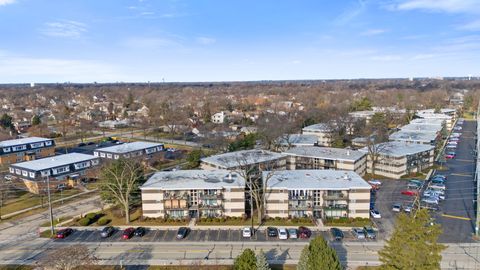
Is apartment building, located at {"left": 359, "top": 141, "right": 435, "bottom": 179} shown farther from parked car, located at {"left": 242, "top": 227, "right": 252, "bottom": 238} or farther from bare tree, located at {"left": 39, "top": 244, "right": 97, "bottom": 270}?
bare tree, located at {"left": 39, "top": 244, "right": 97, "bottom": 270}

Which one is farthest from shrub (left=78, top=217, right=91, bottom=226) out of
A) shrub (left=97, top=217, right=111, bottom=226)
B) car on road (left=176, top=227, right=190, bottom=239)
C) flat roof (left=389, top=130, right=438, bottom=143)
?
flat roof (left=389, top=130, right=438, bottom=143)

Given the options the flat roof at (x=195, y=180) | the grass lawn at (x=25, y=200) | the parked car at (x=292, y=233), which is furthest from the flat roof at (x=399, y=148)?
the grass lawn at (x=25, y=200)

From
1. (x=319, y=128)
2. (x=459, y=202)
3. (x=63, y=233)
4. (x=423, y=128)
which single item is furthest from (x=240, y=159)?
(x=423, y=128)

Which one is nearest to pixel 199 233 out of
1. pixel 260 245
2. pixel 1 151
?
pixel 260 245

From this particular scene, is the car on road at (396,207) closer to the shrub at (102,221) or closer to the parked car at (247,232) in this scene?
the parked car at (247,232)

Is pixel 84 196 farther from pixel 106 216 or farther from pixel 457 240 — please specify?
pixel 457 240
